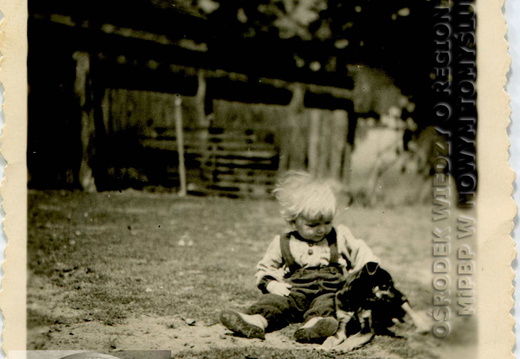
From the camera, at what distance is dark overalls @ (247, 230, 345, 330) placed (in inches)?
65.7

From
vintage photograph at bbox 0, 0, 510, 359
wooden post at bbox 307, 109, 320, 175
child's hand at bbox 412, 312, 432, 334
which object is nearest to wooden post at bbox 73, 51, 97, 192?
vintage photograph at bbox 0, 0, 510, 359

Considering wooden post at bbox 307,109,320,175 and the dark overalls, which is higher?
wooden post at bbox 307,109,320,175

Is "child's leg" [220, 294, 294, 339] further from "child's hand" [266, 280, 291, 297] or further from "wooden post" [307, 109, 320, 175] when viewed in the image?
"wooden post" [307, 109, 320, 175]

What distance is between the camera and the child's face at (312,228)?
1.70m

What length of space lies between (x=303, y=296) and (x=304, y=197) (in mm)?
310

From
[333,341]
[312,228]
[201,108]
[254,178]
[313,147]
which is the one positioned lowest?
[333,341]

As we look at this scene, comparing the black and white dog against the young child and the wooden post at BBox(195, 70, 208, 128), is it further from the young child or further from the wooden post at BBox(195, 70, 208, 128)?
the wooden post at BBox(195, 70, 208, 128)

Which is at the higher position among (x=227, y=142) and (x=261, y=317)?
(x=227, y=142)

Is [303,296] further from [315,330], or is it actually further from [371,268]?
[371,268]

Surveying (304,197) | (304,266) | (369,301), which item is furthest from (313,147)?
(369,301)

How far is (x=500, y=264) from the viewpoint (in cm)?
172

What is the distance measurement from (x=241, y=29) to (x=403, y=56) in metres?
0.54

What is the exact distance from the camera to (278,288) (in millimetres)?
1684


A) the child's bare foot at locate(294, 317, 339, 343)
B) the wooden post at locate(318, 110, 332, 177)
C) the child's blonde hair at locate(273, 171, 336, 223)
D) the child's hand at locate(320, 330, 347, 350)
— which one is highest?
the wooden post at locate(318, 110, 332, 177)
